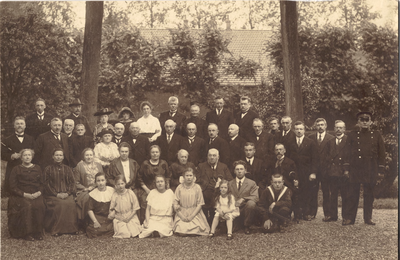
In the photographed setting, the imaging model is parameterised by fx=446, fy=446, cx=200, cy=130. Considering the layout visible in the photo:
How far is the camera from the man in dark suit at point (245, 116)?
6953 mm

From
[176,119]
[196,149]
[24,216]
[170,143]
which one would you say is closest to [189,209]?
[196,149]

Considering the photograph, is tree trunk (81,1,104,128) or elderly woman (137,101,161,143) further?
tree trunk (81,1,104,128)

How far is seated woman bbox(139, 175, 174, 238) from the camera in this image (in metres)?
6.54

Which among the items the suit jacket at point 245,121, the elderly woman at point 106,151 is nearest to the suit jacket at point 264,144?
the suit jacket at point 245,121

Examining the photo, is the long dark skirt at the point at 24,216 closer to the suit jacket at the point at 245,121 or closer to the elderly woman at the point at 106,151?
the elderly woman at the point at 106,151

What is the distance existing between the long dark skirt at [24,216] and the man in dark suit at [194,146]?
2309 mm

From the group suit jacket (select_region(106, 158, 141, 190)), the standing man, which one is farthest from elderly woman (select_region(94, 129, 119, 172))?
the standing man

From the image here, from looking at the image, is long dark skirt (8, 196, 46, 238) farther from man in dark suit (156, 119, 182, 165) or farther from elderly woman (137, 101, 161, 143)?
man in dark suit (156, 119, 182, 165)

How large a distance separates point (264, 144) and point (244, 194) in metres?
0.83

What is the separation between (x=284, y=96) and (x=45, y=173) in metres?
3.93

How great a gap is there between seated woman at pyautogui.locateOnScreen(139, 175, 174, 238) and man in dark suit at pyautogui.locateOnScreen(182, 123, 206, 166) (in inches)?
22.3

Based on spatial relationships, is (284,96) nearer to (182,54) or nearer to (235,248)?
(182,54)

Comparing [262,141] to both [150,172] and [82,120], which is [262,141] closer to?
[150,172]

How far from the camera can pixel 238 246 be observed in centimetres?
638
